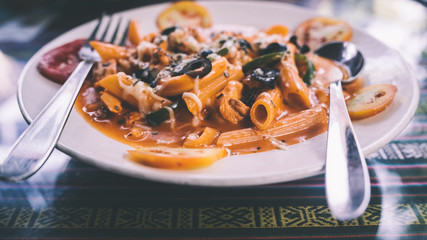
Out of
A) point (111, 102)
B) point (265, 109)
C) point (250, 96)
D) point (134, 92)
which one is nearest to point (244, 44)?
point (250, 96)

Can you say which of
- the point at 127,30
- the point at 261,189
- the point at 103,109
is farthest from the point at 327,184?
the point at 127,30

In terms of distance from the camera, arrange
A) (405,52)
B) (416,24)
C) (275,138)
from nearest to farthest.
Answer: (275,138) → (405,52) → (416,24)

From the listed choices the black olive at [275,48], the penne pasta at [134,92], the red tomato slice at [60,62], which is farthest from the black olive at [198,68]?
the red tomato slice at [60,62]

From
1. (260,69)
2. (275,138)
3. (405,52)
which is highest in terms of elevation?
(260,69)

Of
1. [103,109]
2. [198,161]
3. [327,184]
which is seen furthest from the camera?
[103,109]

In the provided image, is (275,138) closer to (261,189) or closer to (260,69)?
(261,189)

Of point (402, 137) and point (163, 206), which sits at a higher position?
point (163, 206)
